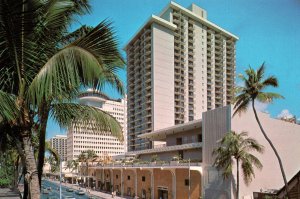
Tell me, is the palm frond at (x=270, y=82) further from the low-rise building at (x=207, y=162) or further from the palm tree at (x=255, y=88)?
the low-rise building at (x=207, y=162)

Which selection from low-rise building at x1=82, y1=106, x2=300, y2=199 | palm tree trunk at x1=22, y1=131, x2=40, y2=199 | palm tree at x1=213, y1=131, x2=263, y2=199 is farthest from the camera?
low-rise building at x1=82, y1=106, x2=300, y2=199

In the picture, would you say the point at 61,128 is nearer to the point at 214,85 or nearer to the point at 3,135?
the point at 3,135

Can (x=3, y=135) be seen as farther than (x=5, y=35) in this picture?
Yes

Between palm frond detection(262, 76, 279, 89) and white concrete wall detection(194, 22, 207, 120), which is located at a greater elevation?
white concrete wall detection(194, 22, 207, 120)

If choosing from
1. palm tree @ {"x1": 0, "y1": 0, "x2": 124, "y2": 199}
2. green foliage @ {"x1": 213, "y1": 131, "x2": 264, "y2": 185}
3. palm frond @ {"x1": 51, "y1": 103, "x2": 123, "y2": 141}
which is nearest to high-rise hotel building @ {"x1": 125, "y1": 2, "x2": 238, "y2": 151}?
green foliage @ {"x1": 213, "y1": 131, "x2": 264, "y2": 185}

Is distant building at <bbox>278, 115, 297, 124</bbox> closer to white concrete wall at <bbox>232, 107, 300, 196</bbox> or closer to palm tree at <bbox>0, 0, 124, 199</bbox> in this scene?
white concrete wall at <bbox>232, 107, 300, 196</bbox>

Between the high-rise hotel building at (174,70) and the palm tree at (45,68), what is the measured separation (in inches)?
3395

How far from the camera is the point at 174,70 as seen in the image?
333ft

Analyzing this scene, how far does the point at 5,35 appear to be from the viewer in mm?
5273

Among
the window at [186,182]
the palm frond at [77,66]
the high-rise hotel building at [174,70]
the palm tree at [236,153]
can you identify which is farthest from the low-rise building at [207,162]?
the high-rise hotel building at [174,70]

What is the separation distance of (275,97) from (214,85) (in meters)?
84.3

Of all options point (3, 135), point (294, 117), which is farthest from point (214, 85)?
point (3, 135)

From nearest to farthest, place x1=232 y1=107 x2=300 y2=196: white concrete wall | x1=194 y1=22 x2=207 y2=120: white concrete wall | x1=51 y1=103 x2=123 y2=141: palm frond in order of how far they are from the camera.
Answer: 1. x1=51 y1=103 x2=123 y2=141: palm frond
2. x1=232 y1=107 x2=300 y2=196: white concrete wall
3. x1=194 y1=22 x2=207 y2=120: white concrete wall

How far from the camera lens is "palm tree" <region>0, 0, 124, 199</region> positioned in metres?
4.87
